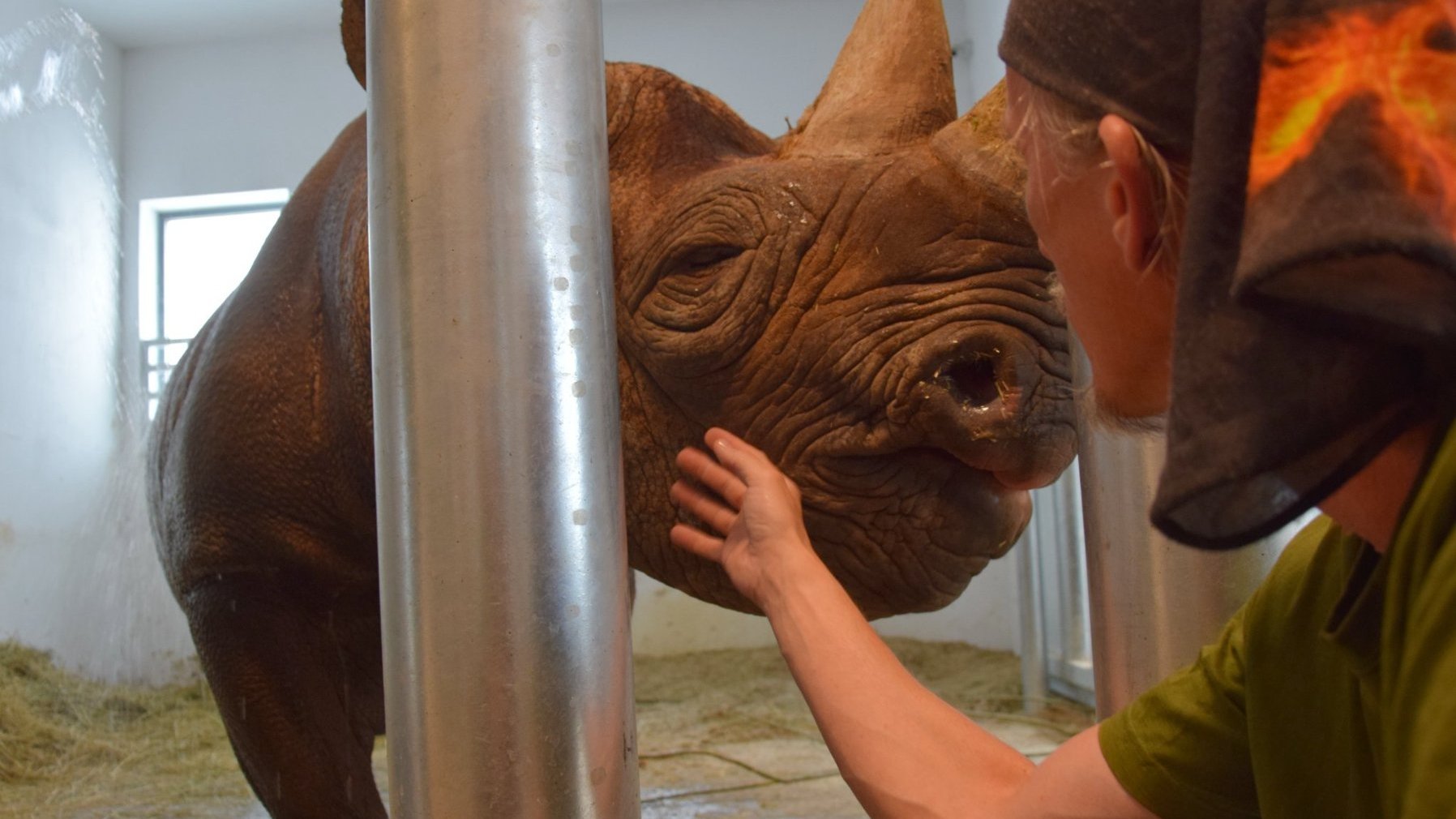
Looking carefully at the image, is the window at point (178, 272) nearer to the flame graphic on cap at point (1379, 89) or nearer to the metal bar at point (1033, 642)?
the flame graphic on cap at point (1379, 89)

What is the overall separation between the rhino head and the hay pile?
1.16 m

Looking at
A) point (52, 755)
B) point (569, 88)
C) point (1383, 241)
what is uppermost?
point (569, 88)

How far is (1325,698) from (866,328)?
904 millimetres

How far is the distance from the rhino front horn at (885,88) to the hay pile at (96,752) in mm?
1666

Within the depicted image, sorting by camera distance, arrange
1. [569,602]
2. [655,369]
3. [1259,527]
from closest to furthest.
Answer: [1259,527], [569,602], [655,369]

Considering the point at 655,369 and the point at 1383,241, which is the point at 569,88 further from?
the point at 1383,241

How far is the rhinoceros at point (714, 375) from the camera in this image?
1.68 m

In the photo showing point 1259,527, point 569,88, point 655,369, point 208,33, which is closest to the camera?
point 1259,527

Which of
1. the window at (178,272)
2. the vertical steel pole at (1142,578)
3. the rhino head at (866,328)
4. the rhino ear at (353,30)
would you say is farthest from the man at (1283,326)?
the window at (178,272)

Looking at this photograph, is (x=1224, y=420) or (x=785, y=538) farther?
(x=785, y=538)

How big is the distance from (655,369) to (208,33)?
2684mm

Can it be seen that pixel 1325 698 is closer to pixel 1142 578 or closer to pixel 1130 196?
pixel 1130 196

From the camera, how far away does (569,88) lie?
1420 millimetres

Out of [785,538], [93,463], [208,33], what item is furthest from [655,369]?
[208,33]
